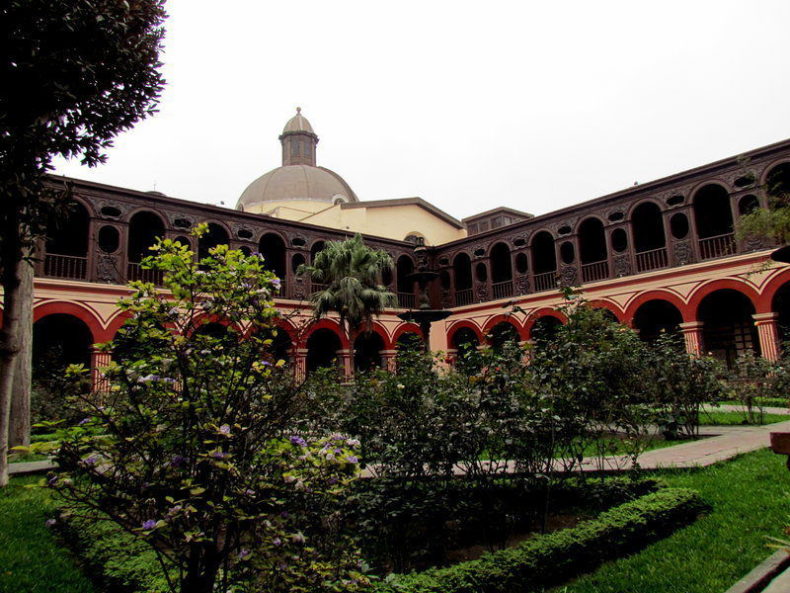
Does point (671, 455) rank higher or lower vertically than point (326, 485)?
lower

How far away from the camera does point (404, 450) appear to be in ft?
14.6

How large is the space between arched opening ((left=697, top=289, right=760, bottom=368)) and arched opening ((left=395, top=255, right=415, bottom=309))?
464 inches

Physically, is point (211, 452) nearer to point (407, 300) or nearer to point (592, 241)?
point (592, 241)

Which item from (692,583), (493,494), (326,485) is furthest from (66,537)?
(692,583)

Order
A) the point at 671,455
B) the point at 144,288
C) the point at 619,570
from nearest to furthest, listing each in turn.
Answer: the point at 144,288 → the point at 619,570 → the point at 671,455

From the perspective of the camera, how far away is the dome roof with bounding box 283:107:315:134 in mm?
38719

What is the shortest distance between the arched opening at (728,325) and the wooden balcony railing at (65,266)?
2057cm

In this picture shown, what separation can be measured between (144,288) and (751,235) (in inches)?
699

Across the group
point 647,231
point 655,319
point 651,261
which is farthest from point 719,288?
point 647,231

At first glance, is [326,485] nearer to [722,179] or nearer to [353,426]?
[353,426]

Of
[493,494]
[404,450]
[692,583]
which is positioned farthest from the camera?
[493,494]

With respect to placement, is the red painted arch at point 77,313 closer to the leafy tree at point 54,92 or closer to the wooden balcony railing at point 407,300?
the leafy tree at point 54,92

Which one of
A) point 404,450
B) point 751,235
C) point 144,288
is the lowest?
point 404,450

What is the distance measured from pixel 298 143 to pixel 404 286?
18606 mm
